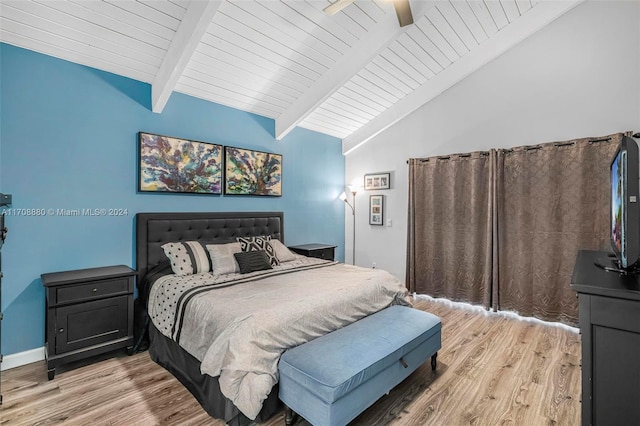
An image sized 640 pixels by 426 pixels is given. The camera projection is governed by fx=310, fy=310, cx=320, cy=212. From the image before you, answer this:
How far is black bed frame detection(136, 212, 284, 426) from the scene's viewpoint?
201 centimetres

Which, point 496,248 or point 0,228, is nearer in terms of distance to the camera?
point 0,228

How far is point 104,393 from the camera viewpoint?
228 centimetres

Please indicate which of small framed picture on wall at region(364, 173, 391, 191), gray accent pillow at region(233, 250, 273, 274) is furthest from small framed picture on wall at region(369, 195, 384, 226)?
gray accent pillow at region(233, 250, 273, 274)

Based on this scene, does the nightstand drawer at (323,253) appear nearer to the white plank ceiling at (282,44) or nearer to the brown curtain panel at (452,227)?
the brown curtain panel at (452,227)

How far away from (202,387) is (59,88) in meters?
2.91

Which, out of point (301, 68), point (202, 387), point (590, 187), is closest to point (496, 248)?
point (590, 187)

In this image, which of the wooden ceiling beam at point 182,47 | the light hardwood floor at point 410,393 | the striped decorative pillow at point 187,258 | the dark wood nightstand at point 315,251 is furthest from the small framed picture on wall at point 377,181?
the wooden ceiling beam at point 182,47

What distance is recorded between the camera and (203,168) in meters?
3.81

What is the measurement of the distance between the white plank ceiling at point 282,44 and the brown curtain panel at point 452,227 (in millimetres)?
1175

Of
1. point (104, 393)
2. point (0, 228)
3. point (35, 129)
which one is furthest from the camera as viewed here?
point (35, 129)

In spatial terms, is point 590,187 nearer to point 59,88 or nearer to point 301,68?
point 301,68

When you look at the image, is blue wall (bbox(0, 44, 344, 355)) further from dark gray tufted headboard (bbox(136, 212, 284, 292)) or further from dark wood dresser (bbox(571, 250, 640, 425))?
dark wood dresser (bbox(571, 250, 640, 425))

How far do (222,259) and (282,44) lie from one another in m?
2.35

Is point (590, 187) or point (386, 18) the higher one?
point (386, 18)
